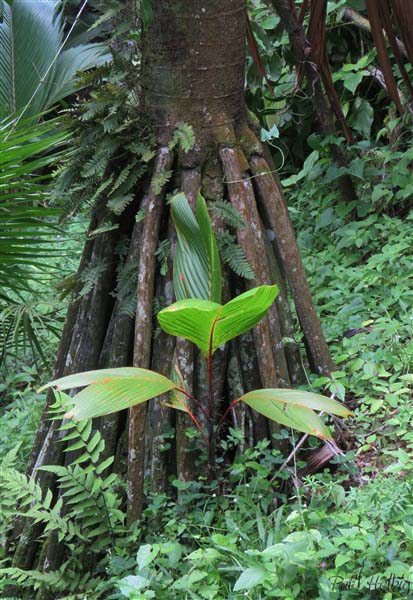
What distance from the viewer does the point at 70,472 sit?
2.90m

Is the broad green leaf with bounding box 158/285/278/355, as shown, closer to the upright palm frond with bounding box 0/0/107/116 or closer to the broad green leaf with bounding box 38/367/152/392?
the broad green leaf with bounding box 38/367/152/392

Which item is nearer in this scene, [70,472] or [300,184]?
[70,472]

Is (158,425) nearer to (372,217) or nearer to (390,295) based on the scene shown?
(390,295)

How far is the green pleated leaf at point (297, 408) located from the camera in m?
2.59

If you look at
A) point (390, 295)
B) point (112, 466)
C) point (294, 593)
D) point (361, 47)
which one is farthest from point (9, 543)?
point (361, 47)

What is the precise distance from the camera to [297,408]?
8.70 feet

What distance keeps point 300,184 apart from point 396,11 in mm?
2897

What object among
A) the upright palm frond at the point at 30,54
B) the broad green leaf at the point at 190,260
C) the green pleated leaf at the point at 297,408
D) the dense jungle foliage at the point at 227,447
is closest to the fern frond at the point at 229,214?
the dense jungle foliage at the point at 227,447

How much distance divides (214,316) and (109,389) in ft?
1.42

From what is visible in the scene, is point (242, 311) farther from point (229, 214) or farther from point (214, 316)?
point (229, 214)

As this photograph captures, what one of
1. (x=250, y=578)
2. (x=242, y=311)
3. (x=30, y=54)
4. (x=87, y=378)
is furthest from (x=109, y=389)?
(x=30, y=54)

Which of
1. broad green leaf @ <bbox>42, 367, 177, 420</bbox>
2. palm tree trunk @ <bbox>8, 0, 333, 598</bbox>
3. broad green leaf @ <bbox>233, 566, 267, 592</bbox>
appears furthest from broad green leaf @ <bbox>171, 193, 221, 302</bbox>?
broad green leaf @ <bbox>233, 566, 267, 592</bbox>

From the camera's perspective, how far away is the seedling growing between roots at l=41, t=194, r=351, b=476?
251 centimetres

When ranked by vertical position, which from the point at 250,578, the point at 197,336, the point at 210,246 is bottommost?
the point at 250,578
